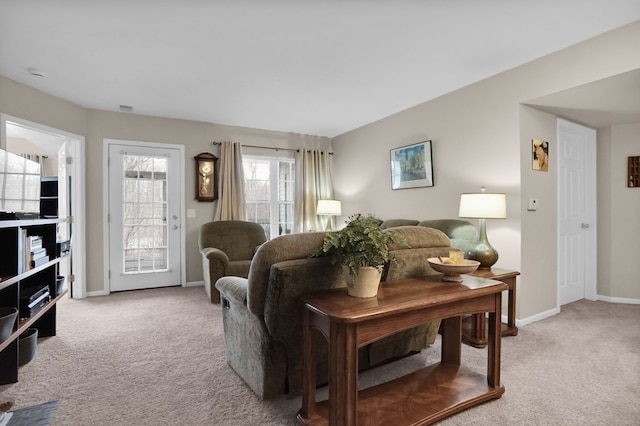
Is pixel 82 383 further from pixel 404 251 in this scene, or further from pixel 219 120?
pixel 219 120

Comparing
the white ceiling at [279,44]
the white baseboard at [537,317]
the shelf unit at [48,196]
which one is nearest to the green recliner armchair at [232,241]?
the shelf unit at [48,196]

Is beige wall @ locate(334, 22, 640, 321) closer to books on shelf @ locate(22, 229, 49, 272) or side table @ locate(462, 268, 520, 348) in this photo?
side table @ locate(462, 268, 520, 348)

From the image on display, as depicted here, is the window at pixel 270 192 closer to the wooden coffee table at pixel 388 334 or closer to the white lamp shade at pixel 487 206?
the white lamp shade at pixel 487 206

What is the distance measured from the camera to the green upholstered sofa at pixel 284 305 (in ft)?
5.58

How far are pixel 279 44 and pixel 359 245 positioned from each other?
6.38 feet

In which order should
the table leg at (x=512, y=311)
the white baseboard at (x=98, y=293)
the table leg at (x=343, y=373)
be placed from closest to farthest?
the table leg at (x=343, y=373), the table leg at (x=512, y=311), the white baseboard at (x=98, y=293)

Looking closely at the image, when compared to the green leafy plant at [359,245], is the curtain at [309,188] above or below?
above

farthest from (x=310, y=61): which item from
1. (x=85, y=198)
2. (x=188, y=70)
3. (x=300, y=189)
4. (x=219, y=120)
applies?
(x=85, y=198)

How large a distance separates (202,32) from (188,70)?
759 mm

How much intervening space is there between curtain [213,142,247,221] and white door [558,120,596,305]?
4.13 metres

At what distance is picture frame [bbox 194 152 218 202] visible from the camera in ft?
16.1

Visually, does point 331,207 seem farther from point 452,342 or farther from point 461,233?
point 452,342

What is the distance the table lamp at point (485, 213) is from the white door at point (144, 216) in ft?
12.9

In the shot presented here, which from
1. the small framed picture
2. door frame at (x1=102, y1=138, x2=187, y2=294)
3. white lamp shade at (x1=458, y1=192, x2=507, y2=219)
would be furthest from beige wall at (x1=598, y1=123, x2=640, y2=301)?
door frame at (x1=102, y1=138, x2=187, y2=294)
